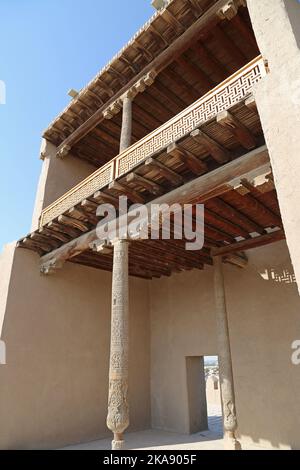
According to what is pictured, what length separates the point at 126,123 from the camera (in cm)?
790

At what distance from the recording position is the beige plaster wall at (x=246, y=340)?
8.02 metres

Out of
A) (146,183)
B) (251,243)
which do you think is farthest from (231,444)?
(146,183)

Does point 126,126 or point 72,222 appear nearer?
point 72,222

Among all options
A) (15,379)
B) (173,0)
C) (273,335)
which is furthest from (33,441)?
(173,0)

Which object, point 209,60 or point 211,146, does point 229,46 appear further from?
point 211,146

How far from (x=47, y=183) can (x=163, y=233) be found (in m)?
4.75

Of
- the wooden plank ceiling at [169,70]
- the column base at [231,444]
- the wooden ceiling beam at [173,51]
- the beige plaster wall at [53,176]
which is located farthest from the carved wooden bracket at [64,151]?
the column base at [231,444]

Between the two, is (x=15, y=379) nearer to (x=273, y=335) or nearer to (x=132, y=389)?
(x=132, y=389)

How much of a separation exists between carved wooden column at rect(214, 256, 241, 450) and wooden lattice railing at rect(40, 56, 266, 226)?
12.4 feet

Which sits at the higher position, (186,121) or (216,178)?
(186,121)

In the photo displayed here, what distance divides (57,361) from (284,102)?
8043 millimetres

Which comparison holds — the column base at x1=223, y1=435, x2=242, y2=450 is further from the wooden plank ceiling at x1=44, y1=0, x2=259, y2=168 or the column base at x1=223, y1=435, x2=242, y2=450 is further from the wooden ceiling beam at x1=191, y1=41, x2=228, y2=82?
the wooden ceiling beam at x1=191, y1=41, x2=228, y2=82

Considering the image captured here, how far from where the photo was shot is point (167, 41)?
26.2 feet

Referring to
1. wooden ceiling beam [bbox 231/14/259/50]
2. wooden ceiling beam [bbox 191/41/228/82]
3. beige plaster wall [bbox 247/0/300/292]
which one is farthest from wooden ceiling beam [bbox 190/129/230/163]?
wooden ceiling beam [bbox 191/41/228/82]
